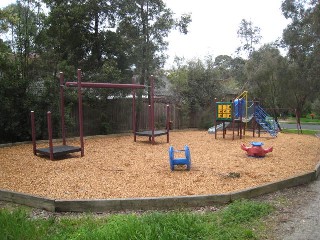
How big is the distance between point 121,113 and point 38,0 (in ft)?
22.3

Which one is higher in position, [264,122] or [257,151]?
[264,122]

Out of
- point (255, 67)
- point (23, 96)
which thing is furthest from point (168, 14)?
point (255, 67)

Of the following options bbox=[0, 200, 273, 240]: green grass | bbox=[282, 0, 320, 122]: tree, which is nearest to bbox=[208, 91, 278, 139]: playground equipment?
bbox=[282, 0, 320, 122]: tree

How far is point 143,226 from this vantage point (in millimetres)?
3633

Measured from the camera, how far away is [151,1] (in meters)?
16.3

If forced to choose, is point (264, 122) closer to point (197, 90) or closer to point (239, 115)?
point (239, 115)

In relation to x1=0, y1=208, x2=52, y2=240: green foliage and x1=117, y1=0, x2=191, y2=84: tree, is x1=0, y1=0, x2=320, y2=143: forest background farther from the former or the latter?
x1=0, y1=208, x2=52, y2=240: green foliage

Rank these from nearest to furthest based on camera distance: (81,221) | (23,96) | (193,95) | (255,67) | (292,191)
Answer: (81,221), (292,191), (23,96), (193,95), (255,67)

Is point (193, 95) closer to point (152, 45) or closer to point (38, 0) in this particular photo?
point (152, 45)

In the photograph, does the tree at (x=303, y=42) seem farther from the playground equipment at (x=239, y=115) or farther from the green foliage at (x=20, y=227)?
the green foliage at (x=20, y=227)

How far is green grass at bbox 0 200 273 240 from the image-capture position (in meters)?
3.51

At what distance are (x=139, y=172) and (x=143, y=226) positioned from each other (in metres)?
3.41

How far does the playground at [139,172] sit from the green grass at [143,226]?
3.39ft

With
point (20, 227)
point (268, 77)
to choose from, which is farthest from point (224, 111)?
point (20, 227)
